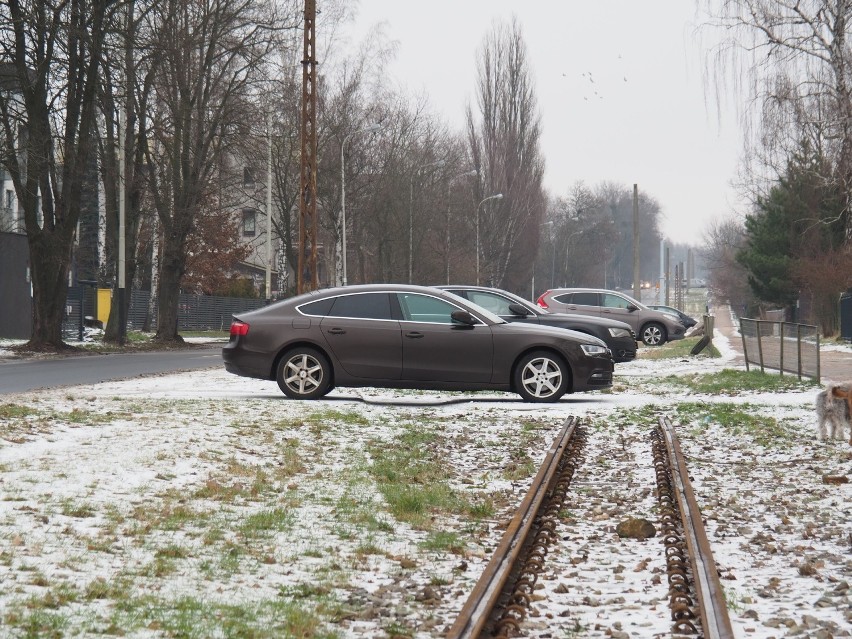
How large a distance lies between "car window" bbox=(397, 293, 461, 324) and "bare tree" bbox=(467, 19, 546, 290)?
219 feet

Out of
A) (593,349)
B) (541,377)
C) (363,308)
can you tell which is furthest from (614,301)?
(363,308)

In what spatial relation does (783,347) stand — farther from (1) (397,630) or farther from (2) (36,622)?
(2) (36,622)

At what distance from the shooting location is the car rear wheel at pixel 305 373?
16609 mm

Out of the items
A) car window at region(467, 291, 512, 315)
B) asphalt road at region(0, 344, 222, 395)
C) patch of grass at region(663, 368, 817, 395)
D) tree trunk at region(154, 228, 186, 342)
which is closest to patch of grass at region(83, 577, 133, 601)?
asphalt road at region(0, 344, 222, 395)

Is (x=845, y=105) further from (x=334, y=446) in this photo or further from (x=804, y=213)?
(x=804, y=213)

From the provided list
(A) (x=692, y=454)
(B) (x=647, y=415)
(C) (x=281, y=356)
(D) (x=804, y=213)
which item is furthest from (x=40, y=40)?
(D) (x=804, y=213)

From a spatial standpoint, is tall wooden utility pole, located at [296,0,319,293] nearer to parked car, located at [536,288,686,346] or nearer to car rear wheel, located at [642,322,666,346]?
parked car, located at [536,288,686,346]

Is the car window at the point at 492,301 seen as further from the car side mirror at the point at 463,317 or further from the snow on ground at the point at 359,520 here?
the snow on ground at the point at 359,520

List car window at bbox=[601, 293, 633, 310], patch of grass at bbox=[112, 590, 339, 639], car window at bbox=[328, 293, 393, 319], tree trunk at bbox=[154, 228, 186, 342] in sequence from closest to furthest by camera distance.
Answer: patch of grass at bbox=[112, 590, 339, 639]
car window at bbox=[328, 293, 393, 319]
car window at bbox=[601, 293, 633, 310]
tree trunk at bbox=[154, 228, 186, 342]

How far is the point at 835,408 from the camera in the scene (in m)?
12.4

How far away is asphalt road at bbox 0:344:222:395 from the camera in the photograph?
21.6 metres

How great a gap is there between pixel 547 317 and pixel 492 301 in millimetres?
1274

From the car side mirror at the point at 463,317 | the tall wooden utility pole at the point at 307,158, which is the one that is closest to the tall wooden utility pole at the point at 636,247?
the tall wooden utility pole at the point at 307,158

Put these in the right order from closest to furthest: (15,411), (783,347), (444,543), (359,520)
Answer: (444,543)
(359,520)
(15,411)
(783,347)
